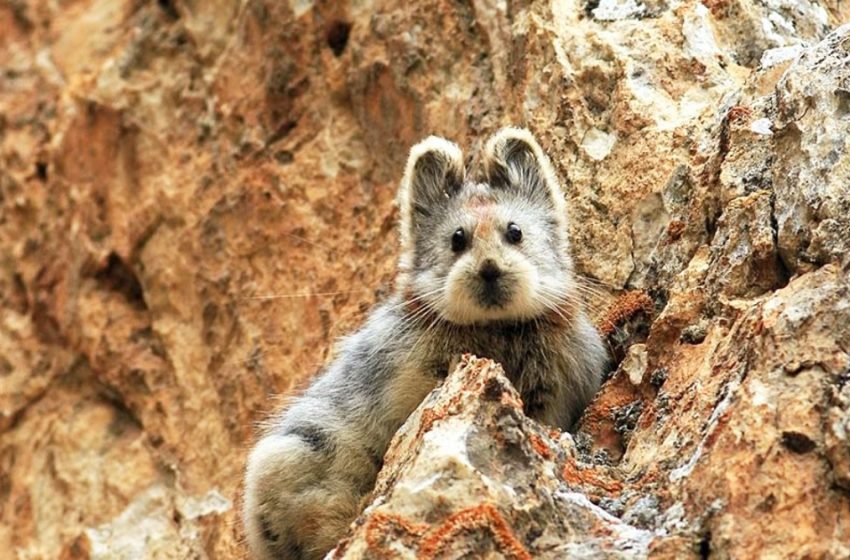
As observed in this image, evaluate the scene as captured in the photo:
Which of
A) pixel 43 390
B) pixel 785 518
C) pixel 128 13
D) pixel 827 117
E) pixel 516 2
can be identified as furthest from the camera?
pixel 128 13

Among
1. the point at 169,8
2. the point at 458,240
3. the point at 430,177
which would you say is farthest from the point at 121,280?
the point at 458,240

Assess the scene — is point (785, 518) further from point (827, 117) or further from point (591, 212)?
point (591, 212)

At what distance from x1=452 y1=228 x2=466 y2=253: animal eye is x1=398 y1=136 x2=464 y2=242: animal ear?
18.1 inches

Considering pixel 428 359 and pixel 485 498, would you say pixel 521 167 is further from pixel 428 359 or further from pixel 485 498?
pixel 485 498

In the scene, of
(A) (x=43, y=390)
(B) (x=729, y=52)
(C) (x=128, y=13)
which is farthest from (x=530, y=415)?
(C) (x=128, y=13)

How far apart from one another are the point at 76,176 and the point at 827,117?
7.63 meters

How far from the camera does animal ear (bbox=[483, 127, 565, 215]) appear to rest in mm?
9070

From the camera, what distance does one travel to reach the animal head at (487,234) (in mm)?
8234

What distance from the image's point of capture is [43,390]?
40.1 ft

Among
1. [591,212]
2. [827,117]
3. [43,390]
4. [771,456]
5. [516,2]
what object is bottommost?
[43,390]

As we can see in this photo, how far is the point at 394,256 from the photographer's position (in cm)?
1035

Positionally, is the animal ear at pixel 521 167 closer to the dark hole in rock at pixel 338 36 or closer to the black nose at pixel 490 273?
the black nose at pixel 490 273

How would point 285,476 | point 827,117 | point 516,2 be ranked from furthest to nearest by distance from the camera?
point 516,2 → point 285,476 → point 827,117

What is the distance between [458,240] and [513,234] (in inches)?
13.2
